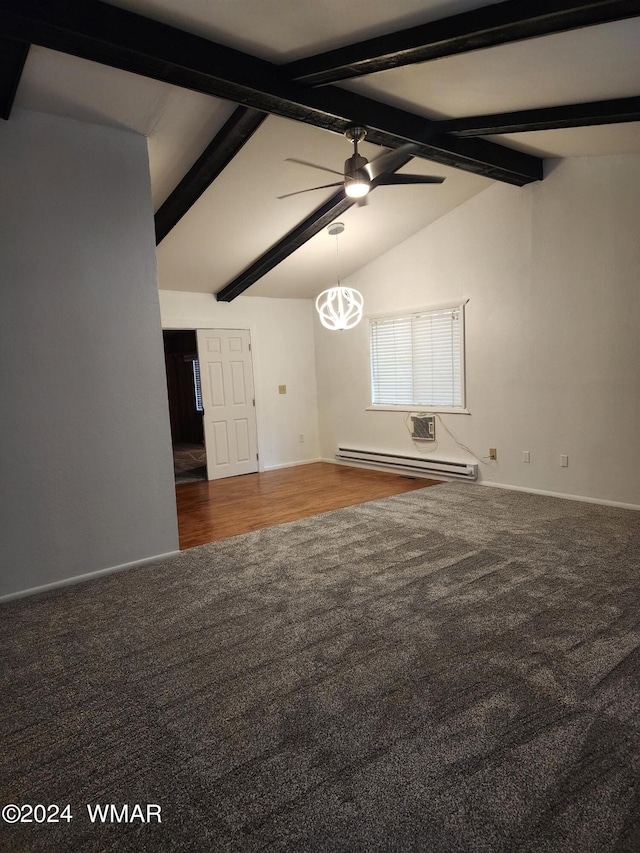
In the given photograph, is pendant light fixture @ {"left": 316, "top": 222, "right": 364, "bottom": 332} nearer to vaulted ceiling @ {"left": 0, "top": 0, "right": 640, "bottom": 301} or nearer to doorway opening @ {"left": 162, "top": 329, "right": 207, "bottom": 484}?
vaulted ceiling @ {"left": 0, "top": 0, "right": 640, "bottom": 301}

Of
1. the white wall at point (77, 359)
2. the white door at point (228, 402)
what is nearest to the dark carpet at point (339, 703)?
the white wall at point (77, 359)

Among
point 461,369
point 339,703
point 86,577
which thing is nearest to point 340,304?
point 461,369

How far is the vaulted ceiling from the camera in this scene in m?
2.60

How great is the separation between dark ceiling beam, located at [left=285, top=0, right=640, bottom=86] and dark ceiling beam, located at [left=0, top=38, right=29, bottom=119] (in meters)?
1.45

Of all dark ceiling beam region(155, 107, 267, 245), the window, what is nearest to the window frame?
the window

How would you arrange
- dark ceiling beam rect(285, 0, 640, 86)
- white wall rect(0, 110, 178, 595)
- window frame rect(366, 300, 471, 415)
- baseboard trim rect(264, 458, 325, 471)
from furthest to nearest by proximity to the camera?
baseboard trim rect(264, 458, 325, 471) < window frame rect(366, 300, 471, 415) < white wall rect(0, 110, 178, 595) < dark ceiling beam rect(285, 0, 640, 86)

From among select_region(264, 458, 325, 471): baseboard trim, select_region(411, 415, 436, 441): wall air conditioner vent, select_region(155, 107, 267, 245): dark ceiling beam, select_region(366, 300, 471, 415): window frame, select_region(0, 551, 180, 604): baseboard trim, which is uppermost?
select_region(155, 107, 267, 245): dark ceiling beam

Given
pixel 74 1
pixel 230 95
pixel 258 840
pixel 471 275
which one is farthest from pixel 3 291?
pixel 471 275

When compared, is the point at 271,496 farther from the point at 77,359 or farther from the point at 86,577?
the point at 77,359

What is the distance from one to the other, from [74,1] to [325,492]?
462cm

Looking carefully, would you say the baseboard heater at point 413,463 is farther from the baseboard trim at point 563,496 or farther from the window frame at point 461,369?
the window frame at point 461,369

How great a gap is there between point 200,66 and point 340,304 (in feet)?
10.2

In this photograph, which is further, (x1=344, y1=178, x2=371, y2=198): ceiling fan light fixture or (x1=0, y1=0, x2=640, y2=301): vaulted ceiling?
(x1=344, y1=178, x2=371, y2=198): ceiling fan light fixture

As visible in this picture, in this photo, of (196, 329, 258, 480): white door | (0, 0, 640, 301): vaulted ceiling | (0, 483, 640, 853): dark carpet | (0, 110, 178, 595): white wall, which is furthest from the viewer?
(196, 329, 258, 480): white door
